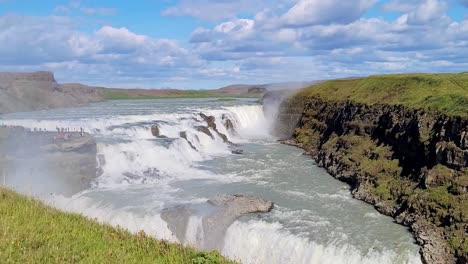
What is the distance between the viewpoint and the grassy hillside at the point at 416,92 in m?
25.4

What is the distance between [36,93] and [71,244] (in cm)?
9410

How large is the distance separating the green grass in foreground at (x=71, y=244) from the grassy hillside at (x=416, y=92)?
19393 millimetres

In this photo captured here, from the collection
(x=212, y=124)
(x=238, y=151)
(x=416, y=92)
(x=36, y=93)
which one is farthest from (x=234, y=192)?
(x=36, y=93)

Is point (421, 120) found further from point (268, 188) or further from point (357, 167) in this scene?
point (268, 188)

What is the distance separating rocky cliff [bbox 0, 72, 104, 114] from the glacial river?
49.2 m

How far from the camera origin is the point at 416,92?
3131cm

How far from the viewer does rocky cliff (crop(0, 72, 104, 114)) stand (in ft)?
275

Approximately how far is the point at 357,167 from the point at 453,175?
301 inches

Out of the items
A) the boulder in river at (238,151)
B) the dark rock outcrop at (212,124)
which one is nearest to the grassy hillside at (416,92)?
the boulder in river at (238,151)

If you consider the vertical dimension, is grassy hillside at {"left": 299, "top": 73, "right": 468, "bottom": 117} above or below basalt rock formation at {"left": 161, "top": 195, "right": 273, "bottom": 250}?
above

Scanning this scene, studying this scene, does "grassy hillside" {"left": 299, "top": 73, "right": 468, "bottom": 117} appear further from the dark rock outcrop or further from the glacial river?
the dark rock outcrop

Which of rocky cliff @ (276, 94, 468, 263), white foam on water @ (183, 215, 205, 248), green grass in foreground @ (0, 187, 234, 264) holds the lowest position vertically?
white foam on water @ (183, 215, 205, 248)

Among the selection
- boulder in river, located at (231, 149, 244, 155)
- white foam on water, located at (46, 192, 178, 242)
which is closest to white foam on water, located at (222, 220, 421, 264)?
white foam on water, located at (46, 192, 178, 242)

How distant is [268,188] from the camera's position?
83.0 ft
